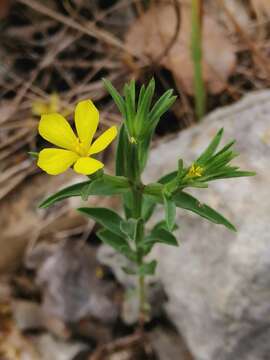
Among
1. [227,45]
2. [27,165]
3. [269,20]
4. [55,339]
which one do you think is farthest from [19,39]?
[55,339]

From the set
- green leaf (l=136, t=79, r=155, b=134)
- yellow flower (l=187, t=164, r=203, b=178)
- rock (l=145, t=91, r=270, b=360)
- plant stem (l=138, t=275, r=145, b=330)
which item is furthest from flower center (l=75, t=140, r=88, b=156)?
rock (l=145, t=91, r=270, b=360)

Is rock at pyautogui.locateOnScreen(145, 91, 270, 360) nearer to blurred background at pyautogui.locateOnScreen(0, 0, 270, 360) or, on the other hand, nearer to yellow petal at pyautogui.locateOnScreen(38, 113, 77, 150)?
blurred background at pyautogui.locateOnScreen(0, 0, 270, 360)

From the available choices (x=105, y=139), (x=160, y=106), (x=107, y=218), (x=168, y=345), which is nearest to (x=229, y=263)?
(x=168, y=345)

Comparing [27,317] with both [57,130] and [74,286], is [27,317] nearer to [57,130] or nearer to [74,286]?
[74,286]

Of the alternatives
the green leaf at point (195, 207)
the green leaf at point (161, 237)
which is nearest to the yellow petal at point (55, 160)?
the green leaf at point (195, 207)

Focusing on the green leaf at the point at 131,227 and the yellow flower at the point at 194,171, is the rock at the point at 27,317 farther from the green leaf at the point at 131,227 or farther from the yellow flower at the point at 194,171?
the yellow flower at the point at 194,171

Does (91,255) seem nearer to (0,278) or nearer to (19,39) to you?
(0,278)
